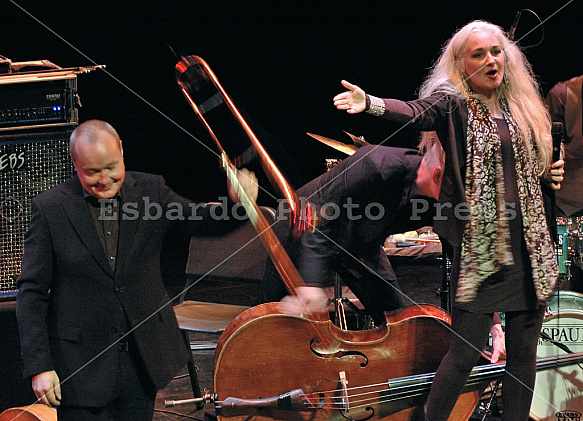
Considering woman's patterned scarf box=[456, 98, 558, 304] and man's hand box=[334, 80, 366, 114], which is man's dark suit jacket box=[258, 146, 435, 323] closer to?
woman's patterned scarf box=[456, 98, 558, 304]

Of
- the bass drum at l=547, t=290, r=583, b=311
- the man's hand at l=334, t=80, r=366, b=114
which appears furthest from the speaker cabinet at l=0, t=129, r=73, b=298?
the bass drum at l=547, t=290, r=583, b=311

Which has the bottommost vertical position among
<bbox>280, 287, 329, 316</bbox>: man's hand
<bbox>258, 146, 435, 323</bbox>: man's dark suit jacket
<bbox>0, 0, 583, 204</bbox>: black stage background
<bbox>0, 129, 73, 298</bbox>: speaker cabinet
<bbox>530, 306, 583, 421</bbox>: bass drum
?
<bbox>530, 306, 583, 421</bbox>: bass drum

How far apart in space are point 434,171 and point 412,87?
132 inches

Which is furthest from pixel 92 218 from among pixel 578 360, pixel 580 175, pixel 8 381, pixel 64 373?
pixel 580 175

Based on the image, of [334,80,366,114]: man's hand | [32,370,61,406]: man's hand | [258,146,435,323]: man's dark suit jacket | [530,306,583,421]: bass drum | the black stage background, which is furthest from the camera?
the black stage background

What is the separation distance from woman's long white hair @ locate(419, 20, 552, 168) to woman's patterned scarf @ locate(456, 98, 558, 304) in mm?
116

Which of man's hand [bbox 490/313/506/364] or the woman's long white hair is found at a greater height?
the woman's long white hair

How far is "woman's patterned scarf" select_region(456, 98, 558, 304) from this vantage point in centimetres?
184

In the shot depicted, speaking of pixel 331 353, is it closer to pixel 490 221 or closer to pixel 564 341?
pixel 490 221

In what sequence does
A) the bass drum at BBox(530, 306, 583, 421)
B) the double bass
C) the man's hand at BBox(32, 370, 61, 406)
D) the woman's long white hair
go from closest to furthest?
1. the man's hand at BBox(32, 370, 61, 406)
2. the woman's long white hair
3. the double bass
4. the bass drum at BBox(530, 306, 583, 421)

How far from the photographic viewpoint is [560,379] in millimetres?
2707

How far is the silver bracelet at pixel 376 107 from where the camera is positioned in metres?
1.71

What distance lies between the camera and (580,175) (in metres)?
2.64

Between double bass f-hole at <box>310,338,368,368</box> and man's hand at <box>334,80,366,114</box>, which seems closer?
man's hand at <box>334,80,366,114</box>
